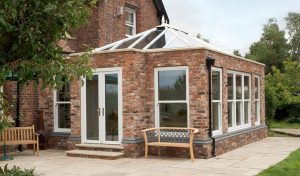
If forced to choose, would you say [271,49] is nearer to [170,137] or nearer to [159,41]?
[159,41]

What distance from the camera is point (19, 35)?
4.09 m

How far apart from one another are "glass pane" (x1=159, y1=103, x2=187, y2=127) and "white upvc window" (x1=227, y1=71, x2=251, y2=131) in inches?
97.1

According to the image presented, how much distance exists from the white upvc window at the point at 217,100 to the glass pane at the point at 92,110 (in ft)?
11.3

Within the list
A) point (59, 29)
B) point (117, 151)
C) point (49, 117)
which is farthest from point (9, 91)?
point (59, 29)

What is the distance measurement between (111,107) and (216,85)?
3.23m

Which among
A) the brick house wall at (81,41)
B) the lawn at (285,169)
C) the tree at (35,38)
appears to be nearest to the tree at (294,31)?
the brick house wall at (81,41)

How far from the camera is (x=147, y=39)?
44.8ft

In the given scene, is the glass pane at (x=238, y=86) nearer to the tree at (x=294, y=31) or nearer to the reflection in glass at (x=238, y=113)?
the reflection in glass at (x=238, y=113)

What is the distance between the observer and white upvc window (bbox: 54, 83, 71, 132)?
46.6 feet

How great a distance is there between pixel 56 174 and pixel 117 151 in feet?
9.40

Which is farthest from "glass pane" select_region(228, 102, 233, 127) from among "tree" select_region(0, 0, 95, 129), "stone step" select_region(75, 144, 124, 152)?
"tree" select_region(0, 0, 95, 129)

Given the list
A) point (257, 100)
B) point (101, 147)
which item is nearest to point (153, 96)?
point (101, 147)

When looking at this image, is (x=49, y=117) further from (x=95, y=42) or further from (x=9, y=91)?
(x=95, y=42)

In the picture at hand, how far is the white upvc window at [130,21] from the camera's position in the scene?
19.3 m
